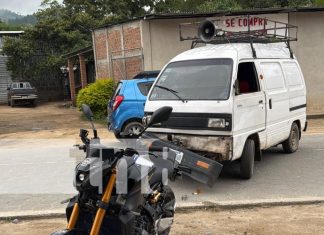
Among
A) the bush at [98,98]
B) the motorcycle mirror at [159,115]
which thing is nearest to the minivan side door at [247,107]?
the motorcycle mirror at [159,115]

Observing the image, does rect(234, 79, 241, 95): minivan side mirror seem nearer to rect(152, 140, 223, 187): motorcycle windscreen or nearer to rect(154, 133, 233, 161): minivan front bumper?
rect(154, 133, 233, 161): minivan front bumper

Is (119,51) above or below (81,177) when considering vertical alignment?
above

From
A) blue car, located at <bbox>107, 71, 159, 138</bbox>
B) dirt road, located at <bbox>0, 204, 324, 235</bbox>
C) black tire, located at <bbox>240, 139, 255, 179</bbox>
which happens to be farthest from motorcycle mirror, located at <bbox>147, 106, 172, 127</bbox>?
blue car, located at <bbox>107, 71, 159, 138</bbox>

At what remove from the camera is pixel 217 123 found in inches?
274

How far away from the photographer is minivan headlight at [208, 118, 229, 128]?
272 inches

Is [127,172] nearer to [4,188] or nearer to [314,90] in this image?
[4,188]

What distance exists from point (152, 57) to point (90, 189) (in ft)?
46.7

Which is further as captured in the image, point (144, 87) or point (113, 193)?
point (144, 87)

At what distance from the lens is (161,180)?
3.97 meters

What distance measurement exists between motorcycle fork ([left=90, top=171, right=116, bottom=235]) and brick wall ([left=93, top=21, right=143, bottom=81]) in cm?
1429

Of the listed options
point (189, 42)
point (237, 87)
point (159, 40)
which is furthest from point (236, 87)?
point (189, 42)

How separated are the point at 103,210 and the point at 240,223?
2.69m

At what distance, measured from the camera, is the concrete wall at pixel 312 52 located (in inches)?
681

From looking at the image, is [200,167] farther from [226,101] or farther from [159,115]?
[159,115]
